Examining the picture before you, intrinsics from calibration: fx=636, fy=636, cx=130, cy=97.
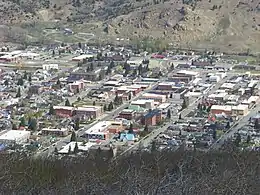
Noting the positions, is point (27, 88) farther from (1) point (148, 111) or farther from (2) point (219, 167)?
(2) point (219, 167)

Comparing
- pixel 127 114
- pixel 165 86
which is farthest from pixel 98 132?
pixel 165 86

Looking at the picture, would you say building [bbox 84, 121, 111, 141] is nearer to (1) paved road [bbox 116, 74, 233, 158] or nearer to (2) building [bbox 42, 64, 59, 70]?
(1) paved road [bbox 116, 74, 233, 158]

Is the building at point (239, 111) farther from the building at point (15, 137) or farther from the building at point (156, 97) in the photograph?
the building at point (15, 137)

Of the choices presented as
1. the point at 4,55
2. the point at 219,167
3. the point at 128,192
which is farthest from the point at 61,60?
the point at 128,192

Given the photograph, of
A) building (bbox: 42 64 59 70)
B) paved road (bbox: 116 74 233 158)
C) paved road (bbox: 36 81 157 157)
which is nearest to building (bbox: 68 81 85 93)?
paved road (bbox: 36 81 157 157)

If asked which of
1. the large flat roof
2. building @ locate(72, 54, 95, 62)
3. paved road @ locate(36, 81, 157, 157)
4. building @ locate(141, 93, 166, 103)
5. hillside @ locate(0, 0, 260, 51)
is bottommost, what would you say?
paved road @ locate(36, 81, 157, 157)

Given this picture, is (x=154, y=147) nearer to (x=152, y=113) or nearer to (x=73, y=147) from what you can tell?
(x=73, y=147)
